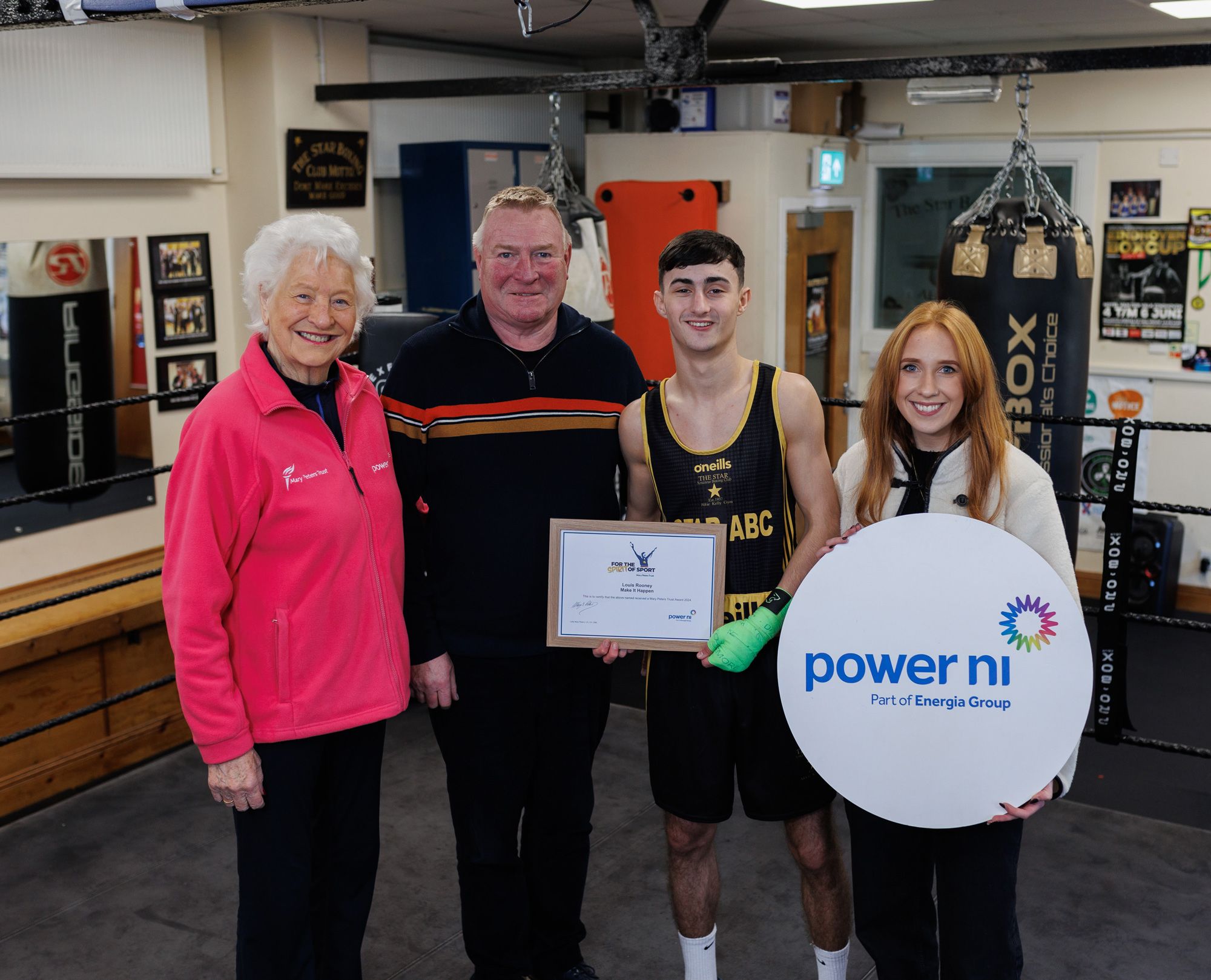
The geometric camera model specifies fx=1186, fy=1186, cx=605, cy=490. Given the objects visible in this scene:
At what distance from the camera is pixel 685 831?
82.0 inches

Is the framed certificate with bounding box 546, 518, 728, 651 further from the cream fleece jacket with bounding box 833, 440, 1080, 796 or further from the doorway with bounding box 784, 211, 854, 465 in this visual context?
the doorway with bounding box 784, 211, 854, 465

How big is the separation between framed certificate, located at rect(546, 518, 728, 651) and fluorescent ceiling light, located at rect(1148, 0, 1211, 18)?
8.50 feet

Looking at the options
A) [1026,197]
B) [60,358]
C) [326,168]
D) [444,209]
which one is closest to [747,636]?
[1026,197]

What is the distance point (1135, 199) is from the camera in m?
5.37

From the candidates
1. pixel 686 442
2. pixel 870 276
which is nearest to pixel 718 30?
pixel 870 276

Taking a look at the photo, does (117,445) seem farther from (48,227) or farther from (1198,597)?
(1198,597)

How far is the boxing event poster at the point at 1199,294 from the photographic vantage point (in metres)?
5.25

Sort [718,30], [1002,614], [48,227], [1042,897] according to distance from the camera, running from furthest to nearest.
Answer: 1. [718,30]
2. [48,227]
3. [1042,897]
4. [1002,614]

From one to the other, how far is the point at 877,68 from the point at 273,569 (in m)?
2.05

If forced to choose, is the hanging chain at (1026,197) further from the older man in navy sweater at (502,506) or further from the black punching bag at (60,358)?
the black punching bag at (60,358)

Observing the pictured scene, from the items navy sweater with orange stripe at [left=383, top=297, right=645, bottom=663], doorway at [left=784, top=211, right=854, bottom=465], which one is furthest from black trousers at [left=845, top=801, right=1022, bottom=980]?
doorway at [left=784, top=211, right=854, bottom=465]

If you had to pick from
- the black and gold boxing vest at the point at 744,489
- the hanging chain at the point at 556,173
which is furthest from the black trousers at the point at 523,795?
the hanging chain at the point at 556,173

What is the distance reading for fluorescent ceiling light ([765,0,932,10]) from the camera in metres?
3.91

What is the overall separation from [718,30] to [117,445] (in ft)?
9.35
